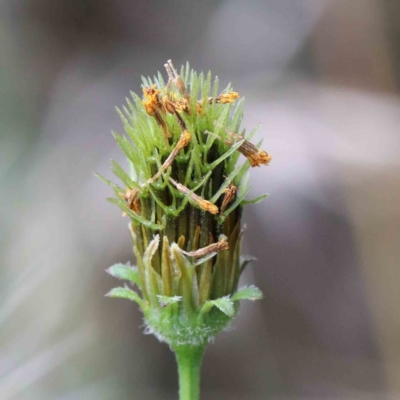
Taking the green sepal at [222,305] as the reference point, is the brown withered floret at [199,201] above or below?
above

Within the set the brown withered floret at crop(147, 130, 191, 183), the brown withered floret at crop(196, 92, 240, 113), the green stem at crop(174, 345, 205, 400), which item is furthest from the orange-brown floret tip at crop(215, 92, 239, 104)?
the green stem at crop(174, 345, 205, 400)

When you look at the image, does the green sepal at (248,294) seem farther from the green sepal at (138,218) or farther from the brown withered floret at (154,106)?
the brown withered floret at (154,106)

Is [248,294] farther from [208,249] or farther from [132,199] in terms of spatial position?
[132,199]

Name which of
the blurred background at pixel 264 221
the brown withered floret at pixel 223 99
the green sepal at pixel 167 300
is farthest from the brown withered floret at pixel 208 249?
the blurred background at pixel 264 221

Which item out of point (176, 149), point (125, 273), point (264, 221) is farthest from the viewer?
point (264, 221)

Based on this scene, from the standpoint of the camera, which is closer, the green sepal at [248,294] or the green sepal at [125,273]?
the green sepal at [248,294]

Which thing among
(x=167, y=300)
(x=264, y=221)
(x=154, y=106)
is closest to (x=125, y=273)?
(x=167, y=300)

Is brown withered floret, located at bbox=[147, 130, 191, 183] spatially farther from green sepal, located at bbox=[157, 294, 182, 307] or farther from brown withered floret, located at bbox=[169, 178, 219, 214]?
green sepal, located at bbox=[157, 294, 182, 307]
